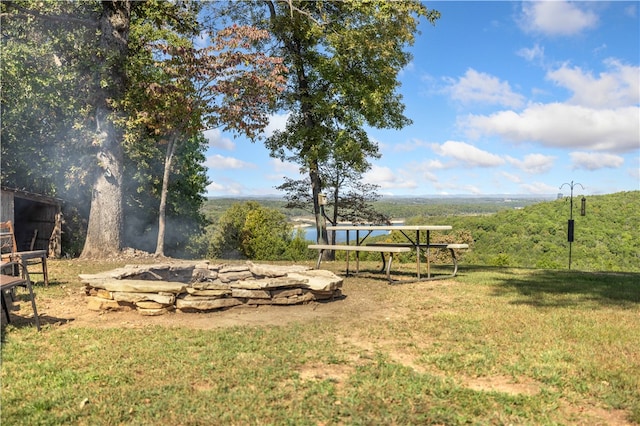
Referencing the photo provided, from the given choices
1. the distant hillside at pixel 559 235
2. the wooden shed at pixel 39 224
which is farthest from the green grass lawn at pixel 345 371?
the distant hillside at pixel 559 235

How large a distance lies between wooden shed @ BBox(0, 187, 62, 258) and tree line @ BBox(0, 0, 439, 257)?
86 cm

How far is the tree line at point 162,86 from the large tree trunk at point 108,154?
0.03 m

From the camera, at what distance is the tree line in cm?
1210

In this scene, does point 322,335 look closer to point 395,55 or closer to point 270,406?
point 270,406

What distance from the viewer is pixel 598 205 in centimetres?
4578

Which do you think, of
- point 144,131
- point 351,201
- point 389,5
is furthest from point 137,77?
point 351,201

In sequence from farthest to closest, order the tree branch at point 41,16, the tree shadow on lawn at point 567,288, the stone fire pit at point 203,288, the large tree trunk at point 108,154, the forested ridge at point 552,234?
the forested ridge at point 552,234, the large tree trunk at point 108,154, the tree branch at point 41,16, the tree shadow on lawn at point 567,288, the stone fire pit at point 203,288

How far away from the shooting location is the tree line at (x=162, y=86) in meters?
12.1

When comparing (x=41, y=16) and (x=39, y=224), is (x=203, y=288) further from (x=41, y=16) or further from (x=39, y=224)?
(x=39, y=224)

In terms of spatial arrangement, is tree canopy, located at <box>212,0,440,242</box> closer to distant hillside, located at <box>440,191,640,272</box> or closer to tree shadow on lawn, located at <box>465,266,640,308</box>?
tree shadow on lawn, located at <box>465,266,640,308</box>

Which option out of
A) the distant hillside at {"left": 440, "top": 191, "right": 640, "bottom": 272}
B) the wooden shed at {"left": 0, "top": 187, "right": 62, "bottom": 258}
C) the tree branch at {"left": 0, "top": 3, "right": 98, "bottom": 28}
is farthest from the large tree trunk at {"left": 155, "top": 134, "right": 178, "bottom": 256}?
the distant hillside at {"left": 440, "top": 191, "right": 640, "bottom": 272}

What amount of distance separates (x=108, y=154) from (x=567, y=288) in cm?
1057

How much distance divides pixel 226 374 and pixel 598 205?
50.2 metres

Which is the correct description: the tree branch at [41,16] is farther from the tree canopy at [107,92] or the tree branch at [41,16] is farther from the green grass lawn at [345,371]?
the green grass lawn at [345,371]
